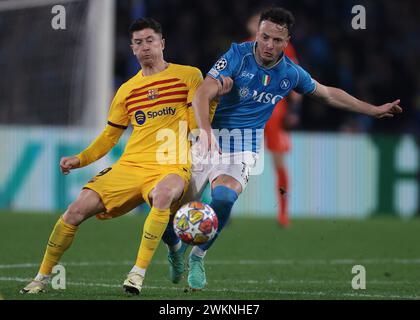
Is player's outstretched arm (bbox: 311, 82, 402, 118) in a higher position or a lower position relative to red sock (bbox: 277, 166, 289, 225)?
higher

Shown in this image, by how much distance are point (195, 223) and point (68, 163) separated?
123cm

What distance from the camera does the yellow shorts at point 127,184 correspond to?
760 cm

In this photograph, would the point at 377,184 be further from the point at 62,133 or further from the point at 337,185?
the point at 62,133

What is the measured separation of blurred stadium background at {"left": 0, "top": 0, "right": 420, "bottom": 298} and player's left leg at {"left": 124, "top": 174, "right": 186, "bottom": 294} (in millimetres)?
6256

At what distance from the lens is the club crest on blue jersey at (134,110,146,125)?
7.85 meters

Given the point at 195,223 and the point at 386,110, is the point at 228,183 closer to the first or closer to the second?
the point at 195,223

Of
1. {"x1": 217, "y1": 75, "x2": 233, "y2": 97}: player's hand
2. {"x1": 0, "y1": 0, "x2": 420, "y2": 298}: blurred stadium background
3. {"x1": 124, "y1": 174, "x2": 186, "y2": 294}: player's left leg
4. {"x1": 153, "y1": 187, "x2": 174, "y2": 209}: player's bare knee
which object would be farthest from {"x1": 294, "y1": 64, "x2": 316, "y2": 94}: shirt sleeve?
{"x1": 0, "y1": 0, "x2": 420, "y2": 298}: blurred stadium background

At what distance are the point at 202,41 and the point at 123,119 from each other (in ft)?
39.2

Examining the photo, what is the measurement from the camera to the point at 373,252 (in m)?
11.3

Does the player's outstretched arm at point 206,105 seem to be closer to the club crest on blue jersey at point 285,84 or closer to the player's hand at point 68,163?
the club crest on blue jersey at point 285,84

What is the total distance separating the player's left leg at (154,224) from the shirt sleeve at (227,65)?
34.4 inches

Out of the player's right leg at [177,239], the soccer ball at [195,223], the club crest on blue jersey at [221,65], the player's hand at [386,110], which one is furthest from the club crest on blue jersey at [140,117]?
the player's hand at [386,110]

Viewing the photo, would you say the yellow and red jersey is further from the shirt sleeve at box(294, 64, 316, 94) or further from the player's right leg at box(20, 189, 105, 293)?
the shirt sleeve at box(294, 64, 316, 94)

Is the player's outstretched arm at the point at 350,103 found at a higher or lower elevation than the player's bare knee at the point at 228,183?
higher
